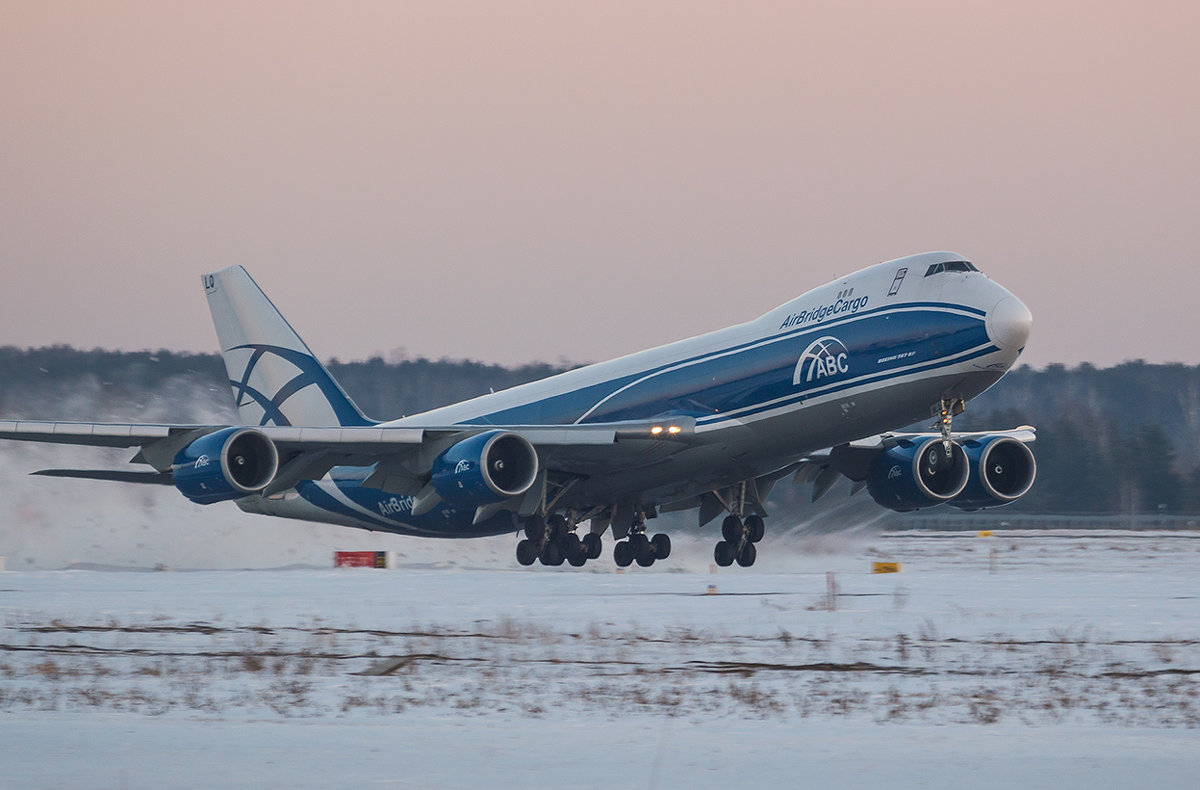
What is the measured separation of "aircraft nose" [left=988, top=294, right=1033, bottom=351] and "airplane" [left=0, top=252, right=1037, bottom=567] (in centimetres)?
4

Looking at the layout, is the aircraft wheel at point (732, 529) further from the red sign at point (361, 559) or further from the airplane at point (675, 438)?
the red sign at point (361, 559)

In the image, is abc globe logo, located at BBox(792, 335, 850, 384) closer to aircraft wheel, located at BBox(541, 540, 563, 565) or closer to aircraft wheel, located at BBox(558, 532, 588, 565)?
aircraft wheel, located at BBox(558, 532, 588, 565)

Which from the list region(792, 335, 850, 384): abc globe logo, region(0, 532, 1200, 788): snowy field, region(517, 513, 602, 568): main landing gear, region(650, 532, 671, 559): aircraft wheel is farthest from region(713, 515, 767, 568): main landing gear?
region(0, 532, 1200, 788): snowy field

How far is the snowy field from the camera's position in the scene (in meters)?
8.57

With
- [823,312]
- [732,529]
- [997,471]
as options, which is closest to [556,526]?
[732,529]

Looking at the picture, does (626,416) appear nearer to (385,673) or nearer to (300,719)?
(385,673)

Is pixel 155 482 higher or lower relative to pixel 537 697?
higher

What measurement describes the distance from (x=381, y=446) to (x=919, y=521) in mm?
46162

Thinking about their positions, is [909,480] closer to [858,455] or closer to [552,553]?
[858,455]

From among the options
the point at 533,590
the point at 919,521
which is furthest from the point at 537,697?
the point at 919,521

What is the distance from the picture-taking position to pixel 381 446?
29609 mm

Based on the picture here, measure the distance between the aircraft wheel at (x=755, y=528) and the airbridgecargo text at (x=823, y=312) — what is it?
743cm

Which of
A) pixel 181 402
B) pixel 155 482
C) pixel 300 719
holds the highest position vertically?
pixel 181 402

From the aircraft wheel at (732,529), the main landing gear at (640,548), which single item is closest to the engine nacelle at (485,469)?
the main landing gear at (640,548)
